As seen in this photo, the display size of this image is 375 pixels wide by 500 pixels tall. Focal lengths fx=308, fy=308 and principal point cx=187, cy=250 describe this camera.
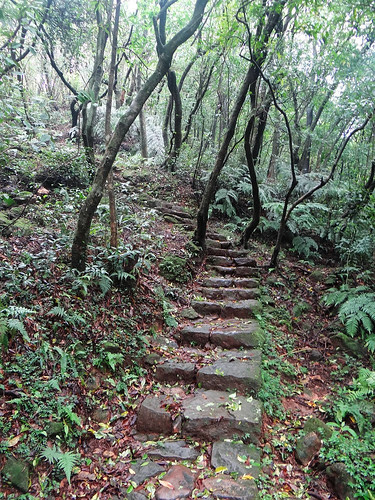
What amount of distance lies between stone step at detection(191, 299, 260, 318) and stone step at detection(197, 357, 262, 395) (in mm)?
1379

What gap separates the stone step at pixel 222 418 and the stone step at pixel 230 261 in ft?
12.7

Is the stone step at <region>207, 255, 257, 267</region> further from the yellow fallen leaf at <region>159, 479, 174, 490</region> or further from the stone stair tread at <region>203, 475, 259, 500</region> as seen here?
the yellow fallen leaf at <region>159, 479, 174, 490</region>

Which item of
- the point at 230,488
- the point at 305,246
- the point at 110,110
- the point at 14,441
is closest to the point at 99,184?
the point at 110,110

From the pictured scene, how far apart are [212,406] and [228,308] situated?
7.39 ft

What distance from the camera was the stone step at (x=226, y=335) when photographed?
4668 mm

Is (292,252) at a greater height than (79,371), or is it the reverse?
(292,252)

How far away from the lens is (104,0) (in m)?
5.42

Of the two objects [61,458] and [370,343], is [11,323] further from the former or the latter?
[370,343]

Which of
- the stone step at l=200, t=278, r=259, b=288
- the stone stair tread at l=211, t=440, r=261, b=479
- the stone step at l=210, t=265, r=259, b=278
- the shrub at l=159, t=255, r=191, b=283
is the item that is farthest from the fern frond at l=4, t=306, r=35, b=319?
the stone step at l=210, t=265, r=259, b=278

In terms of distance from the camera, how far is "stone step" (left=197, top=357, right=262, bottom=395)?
12.4 feet

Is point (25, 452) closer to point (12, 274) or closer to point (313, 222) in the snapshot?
point (12, 274)

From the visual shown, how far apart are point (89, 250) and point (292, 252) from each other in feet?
17.5

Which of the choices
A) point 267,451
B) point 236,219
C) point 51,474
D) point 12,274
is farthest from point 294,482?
point 236,219

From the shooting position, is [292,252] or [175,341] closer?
[175,341]
